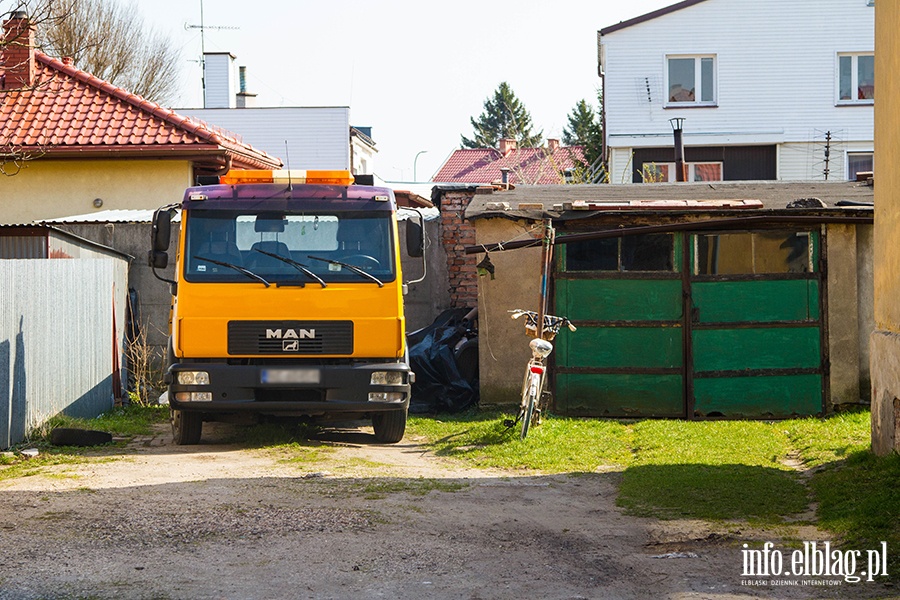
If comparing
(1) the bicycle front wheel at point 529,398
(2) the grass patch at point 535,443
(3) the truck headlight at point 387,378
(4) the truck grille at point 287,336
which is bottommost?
(2) the grass patch at point 535,443

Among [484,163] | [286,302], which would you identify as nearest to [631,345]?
[286,302]

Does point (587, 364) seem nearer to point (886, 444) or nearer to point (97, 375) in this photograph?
point (886, 444)

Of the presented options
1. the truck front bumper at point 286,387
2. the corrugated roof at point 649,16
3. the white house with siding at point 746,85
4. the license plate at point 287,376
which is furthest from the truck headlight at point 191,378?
the corrugated roof at point 649,16

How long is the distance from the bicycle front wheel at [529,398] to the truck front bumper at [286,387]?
1.23 m

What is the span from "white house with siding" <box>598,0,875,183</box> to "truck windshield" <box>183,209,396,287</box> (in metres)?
21.9

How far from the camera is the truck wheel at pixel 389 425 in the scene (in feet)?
36.2

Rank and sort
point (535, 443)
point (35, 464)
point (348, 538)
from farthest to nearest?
point (535, 443) < point (35, 464) < point (348, 538)

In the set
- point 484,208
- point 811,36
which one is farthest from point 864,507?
point 811,36

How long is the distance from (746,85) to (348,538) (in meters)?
27.4

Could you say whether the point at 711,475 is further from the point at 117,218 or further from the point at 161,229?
the point at 117,218

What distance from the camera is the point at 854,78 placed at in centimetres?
3169

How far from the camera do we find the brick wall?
15875 mm

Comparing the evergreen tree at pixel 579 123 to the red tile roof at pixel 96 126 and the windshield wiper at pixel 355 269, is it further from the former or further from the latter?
the windshield wiper at pixel 355 269

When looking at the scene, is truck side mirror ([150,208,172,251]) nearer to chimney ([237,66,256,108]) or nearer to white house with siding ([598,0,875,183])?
white house with siding ([598,0,875,183])
